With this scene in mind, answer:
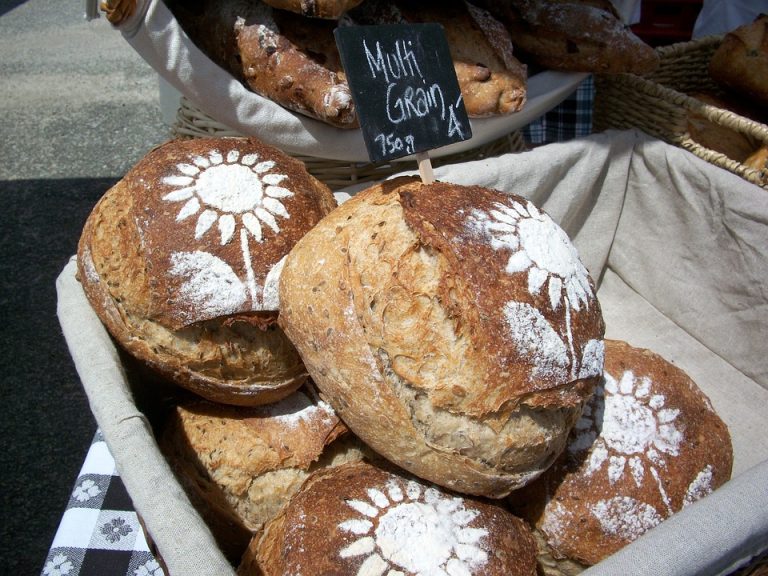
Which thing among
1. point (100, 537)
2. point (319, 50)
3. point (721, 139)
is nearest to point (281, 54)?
point (319, 50)

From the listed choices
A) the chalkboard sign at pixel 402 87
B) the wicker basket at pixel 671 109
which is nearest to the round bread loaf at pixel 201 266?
the chalkboard sign at pixel 402 87

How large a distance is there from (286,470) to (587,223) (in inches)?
61.5

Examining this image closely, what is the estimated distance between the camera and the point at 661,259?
2307 millimetres

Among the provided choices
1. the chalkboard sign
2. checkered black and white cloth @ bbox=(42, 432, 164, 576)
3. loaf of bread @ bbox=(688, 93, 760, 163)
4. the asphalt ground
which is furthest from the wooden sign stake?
the asphalt ground

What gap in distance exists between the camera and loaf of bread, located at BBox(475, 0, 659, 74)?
200 cm

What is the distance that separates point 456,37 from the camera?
1.88 meters

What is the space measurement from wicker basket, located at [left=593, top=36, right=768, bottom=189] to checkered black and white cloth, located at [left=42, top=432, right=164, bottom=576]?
2.11 m

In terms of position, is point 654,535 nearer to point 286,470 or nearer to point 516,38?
point 286,470

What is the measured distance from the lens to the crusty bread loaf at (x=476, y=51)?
1.81 metres

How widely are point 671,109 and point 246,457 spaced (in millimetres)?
1865

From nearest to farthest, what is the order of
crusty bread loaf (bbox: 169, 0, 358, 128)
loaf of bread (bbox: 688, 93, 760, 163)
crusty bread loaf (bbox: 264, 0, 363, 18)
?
crusty bread loaf (bbox: 264, 0, 363, 18), crusty bread loaf (bbox: 169, 0, 358, 128), loaf of bread (bbox: 688, 93, 760, 163)

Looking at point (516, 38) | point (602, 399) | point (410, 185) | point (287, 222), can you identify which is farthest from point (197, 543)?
point (516, 38)

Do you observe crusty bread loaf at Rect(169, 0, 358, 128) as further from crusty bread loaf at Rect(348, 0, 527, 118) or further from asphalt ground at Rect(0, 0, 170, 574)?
asphalt ground at Rect(0, 0, 170, 574)

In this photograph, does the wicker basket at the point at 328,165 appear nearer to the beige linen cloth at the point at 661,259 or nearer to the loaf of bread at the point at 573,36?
the beige linen cloth at the point at 661,259
